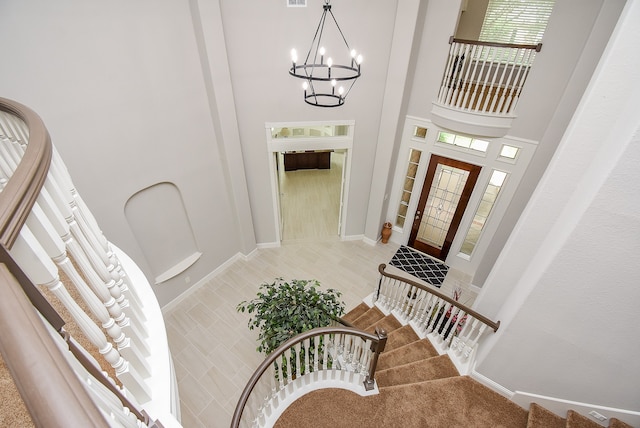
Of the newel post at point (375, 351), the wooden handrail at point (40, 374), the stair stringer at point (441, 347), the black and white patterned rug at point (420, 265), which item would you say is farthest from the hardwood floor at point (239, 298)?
the wooden handrail at point (40, 374)

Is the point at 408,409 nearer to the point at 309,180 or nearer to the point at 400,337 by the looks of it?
the point at 400,337

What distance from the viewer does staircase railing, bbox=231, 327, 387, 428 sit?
270cm

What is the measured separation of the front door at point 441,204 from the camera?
5.66m

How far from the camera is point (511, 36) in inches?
247

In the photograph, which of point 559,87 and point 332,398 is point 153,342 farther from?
point 559,87

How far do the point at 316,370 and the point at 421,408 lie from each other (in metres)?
1.10

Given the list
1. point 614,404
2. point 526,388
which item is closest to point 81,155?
point 526,388

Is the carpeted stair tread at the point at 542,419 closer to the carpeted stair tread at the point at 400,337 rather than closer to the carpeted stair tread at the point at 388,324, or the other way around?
the carpeted stair tread at the point at 400,337

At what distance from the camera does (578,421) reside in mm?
2762

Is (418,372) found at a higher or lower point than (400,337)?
higher

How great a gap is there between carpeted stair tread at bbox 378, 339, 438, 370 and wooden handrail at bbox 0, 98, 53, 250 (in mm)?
3703

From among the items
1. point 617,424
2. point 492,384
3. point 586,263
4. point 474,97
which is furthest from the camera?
point 474,97

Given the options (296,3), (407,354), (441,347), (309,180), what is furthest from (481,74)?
(309,180)

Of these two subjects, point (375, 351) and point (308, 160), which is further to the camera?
point (308, 160)
